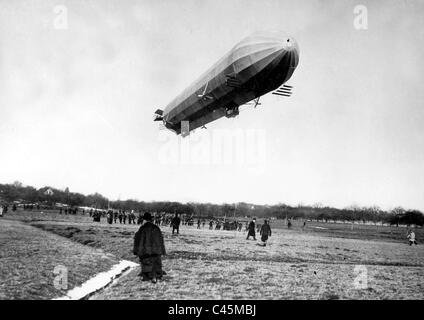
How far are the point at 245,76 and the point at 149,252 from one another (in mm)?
9713

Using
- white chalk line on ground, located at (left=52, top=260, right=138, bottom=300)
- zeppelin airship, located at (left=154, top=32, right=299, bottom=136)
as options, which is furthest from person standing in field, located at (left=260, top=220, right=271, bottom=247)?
white chalk line on ground, located at (left=52, top=260, right=138, bottom=300)

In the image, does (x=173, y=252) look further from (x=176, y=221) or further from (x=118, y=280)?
(x=176, y=221)

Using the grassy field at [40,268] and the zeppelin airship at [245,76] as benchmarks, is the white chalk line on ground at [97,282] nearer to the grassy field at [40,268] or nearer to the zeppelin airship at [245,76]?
the grassy field at [40,268]

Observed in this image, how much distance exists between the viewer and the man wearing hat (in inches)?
371

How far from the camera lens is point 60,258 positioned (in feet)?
39.0

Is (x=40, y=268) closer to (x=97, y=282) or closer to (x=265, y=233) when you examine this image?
(x=97, y=282)

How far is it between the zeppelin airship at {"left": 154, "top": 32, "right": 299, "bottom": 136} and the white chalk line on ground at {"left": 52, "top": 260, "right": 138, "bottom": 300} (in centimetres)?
965

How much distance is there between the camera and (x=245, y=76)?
15.8 meters

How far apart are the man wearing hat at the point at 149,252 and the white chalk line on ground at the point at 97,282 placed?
40.6 inches

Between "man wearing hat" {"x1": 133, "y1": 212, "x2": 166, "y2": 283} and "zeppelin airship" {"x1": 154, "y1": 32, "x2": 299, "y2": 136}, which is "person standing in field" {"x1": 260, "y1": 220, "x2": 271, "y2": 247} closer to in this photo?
"zeppelin airship" {"x1": 154, "y1": 32, "x2": 299, "y2": 136}

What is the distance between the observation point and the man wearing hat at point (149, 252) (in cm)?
941

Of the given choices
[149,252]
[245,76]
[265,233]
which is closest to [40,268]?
[149,252]

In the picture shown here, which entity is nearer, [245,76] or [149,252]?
[149,252]
